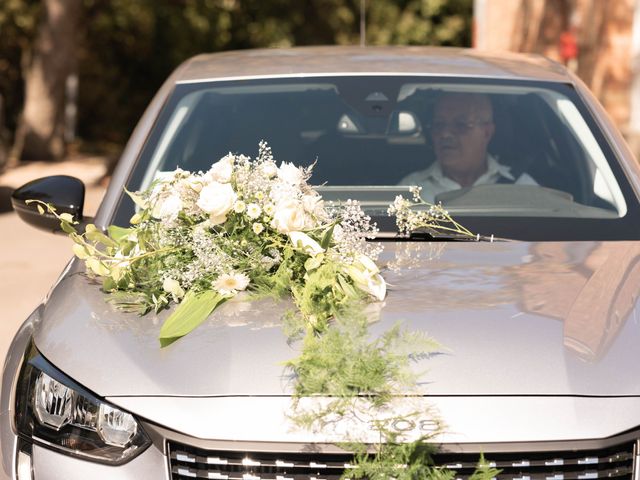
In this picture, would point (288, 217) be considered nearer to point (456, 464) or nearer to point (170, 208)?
point (170, 208)

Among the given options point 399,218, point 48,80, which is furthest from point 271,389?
point 48,80

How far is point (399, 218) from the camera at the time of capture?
3.64m

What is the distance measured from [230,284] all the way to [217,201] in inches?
8.6

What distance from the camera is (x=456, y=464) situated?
2627 mm

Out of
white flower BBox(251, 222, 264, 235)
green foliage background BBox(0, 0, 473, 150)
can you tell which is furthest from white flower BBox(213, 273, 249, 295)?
green foliage background BBox(0, 0, 473, 150)

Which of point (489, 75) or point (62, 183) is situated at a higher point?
point (489, 75)

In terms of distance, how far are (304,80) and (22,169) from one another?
13261 mm

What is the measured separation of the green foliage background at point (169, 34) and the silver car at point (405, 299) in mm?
21138

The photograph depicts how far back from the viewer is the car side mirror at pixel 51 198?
13.5 feet

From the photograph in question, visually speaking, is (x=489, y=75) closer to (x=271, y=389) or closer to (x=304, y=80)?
(x=304, y=80)

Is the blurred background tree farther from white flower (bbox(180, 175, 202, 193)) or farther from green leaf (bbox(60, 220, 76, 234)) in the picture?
white flower (bbox(180, 175, 202, 193))

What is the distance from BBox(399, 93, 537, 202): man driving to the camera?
179 inches

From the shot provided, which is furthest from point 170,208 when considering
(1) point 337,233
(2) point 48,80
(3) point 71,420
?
(2) point 48,80

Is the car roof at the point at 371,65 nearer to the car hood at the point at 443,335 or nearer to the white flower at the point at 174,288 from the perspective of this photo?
the car hood at the point at 443,335
